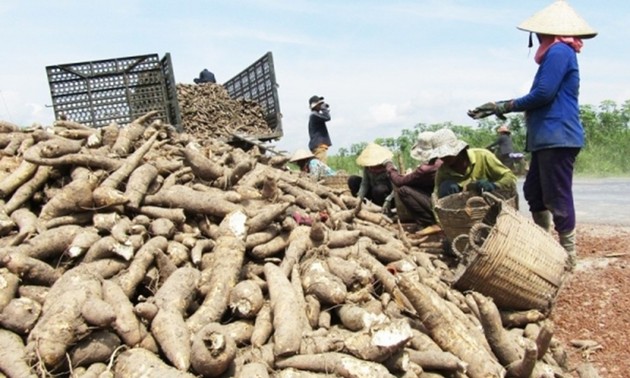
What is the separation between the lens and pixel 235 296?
3025 mm

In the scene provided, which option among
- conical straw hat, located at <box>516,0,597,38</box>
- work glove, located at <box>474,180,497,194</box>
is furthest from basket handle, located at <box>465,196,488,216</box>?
conical straw hat, located at <box>516,0,597,38</box>

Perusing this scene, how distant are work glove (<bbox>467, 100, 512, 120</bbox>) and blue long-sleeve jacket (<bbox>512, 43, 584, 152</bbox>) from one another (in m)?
0.10

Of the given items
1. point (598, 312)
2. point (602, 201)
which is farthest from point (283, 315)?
point (602, 201)

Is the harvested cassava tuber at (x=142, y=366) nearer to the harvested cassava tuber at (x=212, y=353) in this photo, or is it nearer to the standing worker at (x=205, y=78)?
the harvested cassava tuber at (x=212, y=353)

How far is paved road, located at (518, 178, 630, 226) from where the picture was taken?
7.50 m

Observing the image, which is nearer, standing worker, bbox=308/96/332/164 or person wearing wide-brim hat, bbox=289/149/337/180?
person wearing wide-brim hat, bbox=289/149/337/180

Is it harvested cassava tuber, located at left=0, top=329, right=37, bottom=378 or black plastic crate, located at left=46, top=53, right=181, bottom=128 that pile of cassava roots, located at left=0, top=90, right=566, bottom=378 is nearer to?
harvested cassava tuber, located at left=0, top=329, right=37, bottom=378

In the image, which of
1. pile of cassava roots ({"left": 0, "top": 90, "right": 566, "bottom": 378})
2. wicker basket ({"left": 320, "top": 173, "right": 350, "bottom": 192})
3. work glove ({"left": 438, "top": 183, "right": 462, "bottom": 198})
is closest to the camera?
pile of cassava roots ({"left": 0, "top": 90, "right": 566, "bottom": 378})

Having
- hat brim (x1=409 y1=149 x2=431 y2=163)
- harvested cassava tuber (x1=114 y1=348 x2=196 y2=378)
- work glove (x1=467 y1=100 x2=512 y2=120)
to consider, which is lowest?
harvested cassava tuber (x1=114 y1=348 x2=196 y2=378)

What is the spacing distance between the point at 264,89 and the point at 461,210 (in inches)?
234

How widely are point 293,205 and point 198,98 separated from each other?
242 inches

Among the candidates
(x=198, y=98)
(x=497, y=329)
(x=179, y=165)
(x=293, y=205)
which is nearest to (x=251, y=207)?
(x=293, y=205)

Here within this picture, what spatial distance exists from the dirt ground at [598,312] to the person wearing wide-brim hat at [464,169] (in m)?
0.90

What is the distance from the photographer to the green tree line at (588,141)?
1502 cm
